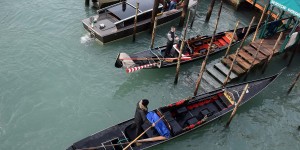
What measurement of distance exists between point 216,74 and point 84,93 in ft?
19.9

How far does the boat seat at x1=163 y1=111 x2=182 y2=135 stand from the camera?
38.2 ft

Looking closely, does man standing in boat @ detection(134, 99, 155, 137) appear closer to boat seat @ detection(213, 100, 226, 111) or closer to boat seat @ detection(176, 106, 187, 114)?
boat seat @ detection(176, 106, 187, 114)

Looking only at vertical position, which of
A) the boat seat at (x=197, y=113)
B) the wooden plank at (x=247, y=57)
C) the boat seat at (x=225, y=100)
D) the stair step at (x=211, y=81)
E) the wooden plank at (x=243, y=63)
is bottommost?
the boat seat at (x=197, y=113)

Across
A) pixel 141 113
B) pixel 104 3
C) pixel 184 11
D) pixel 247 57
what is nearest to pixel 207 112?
pixel 141 113

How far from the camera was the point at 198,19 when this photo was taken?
19.5 m

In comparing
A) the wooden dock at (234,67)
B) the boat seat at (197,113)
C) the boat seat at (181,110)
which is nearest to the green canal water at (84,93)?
the boat seat at (197,113)

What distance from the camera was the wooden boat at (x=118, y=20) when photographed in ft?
53.1

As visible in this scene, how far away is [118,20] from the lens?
55.4 ft

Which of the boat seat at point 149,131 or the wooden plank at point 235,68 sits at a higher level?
the wooden plank at point 235,68

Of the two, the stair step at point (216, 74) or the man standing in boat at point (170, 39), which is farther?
the man standing in boat at point (170, 39)

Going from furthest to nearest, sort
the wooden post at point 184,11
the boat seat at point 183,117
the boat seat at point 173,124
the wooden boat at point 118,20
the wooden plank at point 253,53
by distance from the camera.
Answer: the wooden post at point 184,11, the wooden boat at point 118,20, the wooden plank at point 253,53, the boat seat at point 183,117, the boat seat at point 173,124

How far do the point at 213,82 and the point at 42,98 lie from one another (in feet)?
24.7

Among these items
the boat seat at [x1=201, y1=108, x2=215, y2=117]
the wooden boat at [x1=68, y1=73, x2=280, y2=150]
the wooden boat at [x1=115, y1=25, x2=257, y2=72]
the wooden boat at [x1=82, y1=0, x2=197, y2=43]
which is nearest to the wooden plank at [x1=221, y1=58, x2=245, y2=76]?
the wooden boat at [x1=68, y1=73, x2=280, y2=150]

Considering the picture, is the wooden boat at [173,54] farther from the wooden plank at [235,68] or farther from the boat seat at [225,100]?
the boat seat at [225,100]
